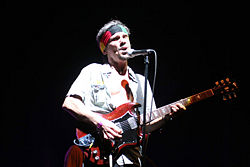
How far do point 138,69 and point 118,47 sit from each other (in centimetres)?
117

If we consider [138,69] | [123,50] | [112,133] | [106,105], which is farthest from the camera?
[138,69]

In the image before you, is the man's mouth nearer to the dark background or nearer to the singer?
the singer

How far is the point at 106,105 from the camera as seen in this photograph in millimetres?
2104

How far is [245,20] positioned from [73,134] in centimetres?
275

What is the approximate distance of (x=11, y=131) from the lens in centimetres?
294

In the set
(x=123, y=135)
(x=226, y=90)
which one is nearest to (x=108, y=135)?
(x=123, y=135)

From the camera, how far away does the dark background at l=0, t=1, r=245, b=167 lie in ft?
9.85

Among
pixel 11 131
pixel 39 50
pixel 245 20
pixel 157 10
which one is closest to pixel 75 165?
pixel 11 131

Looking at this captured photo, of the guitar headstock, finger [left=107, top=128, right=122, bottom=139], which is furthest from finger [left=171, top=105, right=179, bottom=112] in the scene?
finger [left=107, top=128, right=122, bottom=139]

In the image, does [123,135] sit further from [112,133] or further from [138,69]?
[138,69]

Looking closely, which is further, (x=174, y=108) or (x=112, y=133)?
(x=174, y=108)

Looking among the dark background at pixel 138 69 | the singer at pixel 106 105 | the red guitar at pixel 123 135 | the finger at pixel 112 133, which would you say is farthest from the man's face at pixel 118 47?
the dark background at pixel 138 69

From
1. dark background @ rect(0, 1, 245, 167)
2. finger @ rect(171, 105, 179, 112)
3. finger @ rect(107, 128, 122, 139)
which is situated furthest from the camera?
dark background @ rect(0, 1, 245, 167)

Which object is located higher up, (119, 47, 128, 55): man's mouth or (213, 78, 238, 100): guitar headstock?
(119, 47, 128, 55): man's mouth
